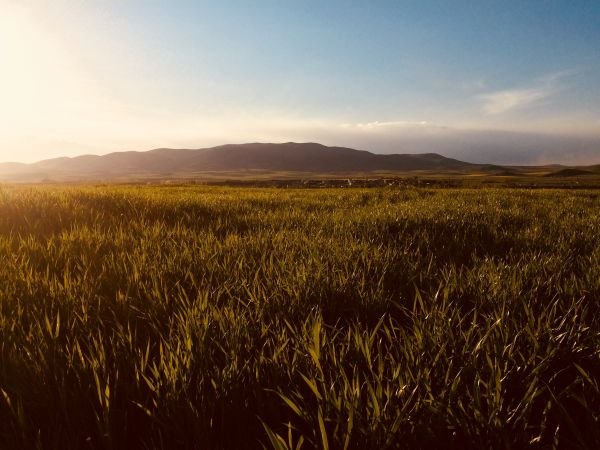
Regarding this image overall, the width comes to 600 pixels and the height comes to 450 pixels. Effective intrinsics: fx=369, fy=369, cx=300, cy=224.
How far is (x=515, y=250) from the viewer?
3623mm

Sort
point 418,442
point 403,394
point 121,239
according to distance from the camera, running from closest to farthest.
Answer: point 418,442
point 403,394
point 121,239

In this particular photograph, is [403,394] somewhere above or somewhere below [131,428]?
above

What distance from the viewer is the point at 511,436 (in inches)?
40.9

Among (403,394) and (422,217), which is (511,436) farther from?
(422,217)

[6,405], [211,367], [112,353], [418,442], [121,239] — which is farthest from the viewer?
[121,239]

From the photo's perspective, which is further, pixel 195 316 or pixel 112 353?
pixel 195 316

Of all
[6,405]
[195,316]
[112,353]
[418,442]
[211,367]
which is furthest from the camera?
[195,316]

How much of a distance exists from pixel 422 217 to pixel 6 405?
5.01 metres

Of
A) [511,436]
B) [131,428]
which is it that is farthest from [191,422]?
[511,436]

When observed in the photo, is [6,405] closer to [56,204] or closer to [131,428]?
[131,428]

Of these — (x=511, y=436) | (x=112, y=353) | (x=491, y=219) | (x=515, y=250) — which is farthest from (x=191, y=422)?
(x=491, y=219)

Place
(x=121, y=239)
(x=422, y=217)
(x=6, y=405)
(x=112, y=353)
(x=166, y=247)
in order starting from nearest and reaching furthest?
(x=6, y=405)
(x=112, y=353)
(x=166, y=247)
(x=121, y=239)
(x=422, y=217)

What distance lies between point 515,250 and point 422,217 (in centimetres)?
180

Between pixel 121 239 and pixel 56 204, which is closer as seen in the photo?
pixel 121 239
